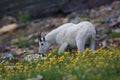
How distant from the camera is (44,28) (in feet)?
73.9

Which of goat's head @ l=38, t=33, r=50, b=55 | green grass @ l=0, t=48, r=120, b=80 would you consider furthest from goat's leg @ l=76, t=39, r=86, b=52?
goat's head @ l=38, t=33, r=50, b=55

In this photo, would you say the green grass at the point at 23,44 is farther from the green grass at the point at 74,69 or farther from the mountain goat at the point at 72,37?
the green grass at the point at 74,69

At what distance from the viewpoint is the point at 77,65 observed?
34.6ft

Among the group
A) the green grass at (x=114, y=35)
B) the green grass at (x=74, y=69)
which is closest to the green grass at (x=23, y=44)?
the green grass at (x=114, y=35)

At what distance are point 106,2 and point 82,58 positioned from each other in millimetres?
14625

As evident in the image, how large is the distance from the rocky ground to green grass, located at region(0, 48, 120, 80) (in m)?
5.35

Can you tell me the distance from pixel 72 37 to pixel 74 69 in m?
4.64

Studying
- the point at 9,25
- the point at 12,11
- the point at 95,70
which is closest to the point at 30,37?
the point at 9,25

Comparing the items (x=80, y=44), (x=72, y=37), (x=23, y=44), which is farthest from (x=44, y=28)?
(x=80, y=44)

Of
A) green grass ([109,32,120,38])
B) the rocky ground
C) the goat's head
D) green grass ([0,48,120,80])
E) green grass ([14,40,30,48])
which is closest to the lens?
green grass ([0,48,120,80])

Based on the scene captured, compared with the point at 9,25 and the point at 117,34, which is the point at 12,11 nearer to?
the point at 9,25

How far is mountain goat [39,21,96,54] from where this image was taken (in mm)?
14117

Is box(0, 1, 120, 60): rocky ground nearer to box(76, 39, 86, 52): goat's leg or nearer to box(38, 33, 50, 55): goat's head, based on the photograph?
box(38, 33, 50, 55): goat's head

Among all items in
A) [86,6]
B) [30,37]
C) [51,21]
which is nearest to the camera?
[30,37]
